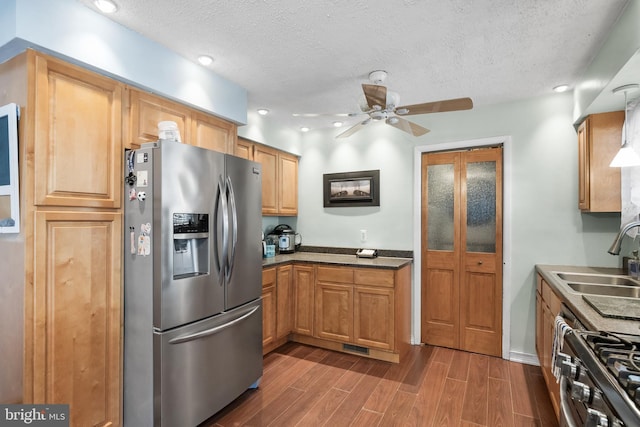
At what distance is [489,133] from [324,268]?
2167mm

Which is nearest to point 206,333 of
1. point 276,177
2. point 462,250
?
point 276,177

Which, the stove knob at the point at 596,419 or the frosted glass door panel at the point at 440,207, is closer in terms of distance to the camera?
the stove knob at the point at 596,419

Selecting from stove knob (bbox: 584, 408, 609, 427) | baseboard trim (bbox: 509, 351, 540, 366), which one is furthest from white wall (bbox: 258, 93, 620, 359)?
stove knob (bbox: 584, 408, 609, 427)

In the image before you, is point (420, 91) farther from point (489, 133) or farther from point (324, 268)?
point (324, 268)

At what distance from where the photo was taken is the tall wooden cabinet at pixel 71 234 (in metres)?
1.59

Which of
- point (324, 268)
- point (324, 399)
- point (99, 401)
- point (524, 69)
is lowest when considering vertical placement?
point (324, 399)

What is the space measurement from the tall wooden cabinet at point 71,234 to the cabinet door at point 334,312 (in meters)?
1.90

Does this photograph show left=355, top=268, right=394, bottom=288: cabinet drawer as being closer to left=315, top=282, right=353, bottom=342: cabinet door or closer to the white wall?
left=315, top=282, right=353, bottom=342: cabinet door

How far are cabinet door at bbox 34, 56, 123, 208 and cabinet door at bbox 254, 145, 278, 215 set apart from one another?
1740mm

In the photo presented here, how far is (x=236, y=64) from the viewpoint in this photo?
2430 mm

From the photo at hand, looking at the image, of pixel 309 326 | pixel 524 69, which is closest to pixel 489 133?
pixel 524 69

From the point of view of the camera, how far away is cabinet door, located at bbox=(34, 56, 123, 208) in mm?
1623

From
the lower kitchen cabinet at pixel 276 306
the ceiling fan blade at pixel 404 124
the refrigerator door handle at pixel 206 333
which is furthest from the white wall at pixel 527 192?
the refrigerator door handle at pixel 206 333

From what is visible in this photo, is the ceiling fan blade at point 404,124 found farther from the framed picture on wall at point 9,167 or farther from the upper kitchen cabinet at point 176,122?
the framed picture on wall at point 9,167
